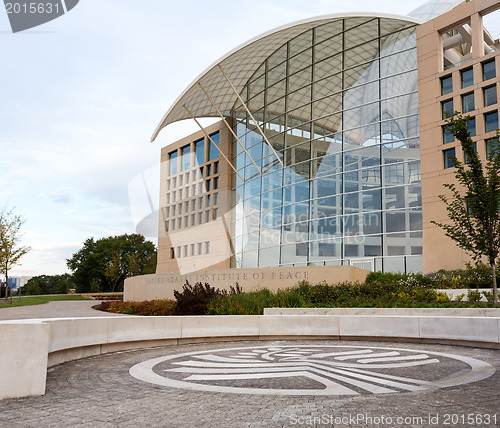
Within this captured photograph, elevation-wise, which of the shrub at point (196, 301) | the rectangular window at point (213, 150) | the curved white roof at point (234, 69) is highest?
the curved white roof at point (234, 69)

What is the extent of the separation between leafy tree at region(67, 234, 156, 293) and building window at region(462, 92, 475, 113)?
52.5 meters

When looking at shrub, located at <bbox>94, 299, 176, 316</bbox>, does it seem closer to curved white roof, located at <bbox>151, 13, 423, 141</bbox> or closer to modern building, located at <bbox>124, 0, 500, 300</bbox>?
modern building, located at <bbox>124, 0, 500, 300</bbox>

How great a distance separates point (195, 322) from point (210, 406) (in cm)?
700

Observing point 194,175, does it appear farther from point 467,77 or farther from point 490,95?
point 490,95

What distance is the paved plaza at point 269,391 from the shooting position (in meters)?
4.84

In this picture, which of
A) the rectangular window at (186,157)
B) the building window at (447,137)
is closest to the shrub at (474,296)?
the building window at (447,137)

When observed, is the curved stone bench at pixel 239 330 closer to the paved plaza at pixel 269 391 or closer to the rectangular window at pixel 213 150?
the paved plaza at pixel 269 391

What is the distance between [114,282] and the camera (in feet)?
240

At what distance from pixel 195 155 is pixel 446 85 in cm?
3129

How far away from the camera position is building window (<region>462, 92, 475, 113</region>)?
2842 cm

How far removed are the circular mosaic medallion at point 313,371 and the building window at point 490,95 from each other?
21629 millimetres

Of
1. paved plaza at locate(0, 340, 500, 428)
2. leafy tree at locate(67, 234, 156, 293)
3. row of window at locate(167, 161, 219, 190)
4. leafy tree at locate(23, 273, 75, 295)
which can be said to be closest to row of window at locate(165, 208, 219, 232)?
row of window at locate(167, 161, 219, 190)

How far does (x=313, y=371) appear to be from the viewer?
25.8ft

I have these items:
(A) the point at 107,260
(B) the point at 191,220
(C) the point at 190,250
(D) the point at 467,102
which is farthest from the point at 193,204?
(D) the point at 467,102
